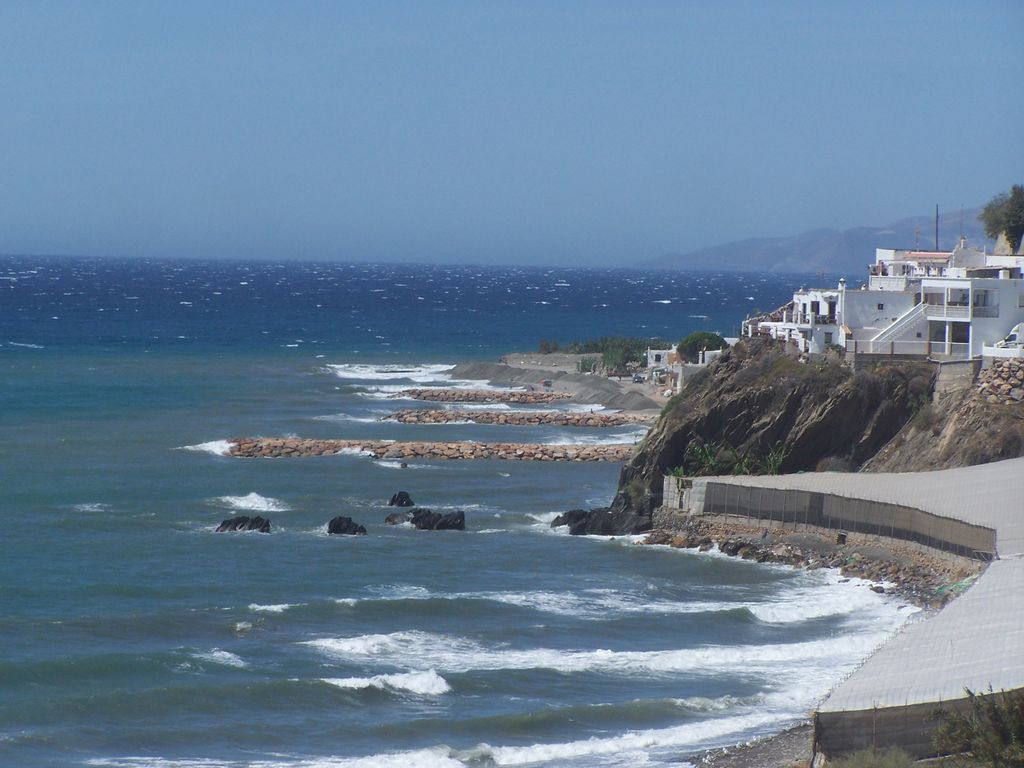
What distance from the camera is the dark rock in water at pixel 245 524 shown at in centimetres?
4269

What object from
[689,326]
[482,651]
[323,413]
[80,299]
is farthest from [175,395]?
[80,299]

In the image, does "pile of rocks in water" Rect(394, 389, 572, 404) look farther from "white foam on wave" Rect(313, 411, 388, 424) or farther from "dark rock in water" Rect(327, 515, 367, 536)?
"dark rock in water" Rect(327, 515, 367, 536)

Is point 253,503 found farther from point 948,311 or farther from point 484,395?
point 484,395

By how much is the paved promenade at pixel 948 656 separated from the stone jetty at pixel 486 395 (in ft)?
140

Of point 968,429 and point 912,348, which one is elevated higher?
point 912,348

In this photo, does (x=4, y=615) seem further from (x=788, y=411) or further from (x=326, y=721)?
(x=788, y=411)

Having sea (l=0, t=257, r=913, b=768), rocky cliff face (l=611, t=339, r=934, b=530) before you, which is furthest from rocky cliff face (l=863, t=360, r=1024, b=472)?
sea (l=0, t=257, r=913, b=768)

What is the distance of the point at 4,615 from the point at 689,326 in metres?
113

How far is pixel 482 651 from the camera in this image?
99.2 ft

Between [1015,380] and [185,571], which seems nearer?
[185,571]

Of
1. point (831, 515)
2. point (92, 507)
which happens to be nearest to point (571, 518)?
point (831, 515)

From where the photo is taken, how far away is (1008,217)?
6078 centimetres

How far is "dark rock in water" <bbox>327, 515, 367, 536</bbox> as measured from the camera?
4250 cm

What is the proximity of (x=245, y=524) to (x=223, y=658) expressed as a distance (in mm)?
13804
